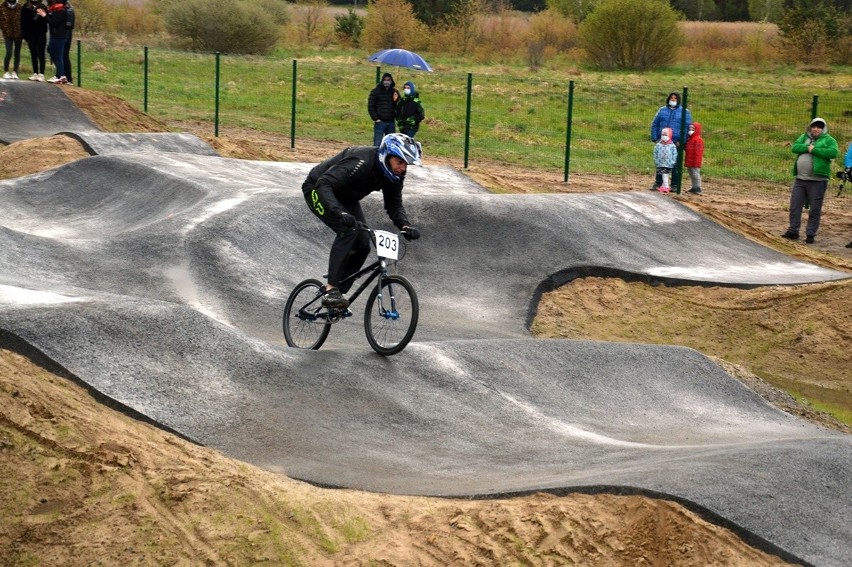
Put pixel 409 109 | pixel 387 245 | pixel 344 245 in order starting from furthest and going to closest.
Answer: pixel 409 109
pixel 344 245
pixel 387 245

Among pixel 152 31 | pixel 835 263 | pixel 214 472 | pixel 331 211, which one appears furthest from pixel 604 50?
pixel 214 472

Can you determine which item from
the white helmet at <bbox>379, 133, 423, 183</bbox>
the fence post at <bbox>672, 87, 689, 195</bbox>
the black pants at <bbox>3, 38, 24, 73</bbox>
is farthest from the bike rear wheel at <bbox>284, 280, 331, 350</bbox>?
the black pants at <bbox>3, 38, 24, 73</bbox>

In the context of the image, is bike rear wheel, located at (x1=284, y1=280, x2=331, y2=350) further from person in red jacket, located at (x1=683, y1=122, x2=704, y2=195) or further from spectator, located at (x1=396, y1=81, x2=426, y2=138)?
person in red jacket, located at (x1=683, y1=122, x2=704, y2=195)

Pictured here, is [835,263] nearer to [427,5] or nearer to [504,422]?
[504,422]

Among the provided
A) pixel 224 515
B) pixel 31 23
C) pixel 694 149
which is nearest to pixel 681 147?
pixel 694 149

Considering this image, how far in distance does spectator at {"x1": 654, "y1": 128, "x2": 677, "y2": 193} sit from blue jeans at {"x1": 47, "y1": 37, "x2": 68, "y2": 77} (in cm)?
1406

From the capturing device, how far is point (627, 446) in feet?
26.5

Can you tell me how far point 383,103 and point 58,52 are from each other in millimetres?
8916

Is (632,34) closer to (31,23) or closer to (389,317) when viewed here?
(31,23)

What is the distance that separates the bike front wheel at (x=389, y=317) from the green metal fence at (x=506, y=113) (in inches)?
536

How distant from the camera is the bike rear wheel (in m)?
9.30

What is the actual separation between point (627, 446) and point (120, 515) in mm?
3995

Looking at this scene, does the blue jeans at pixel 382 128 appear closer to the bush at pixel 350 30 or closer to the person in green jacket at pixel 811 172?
the person in green jacket at pixel 811 172

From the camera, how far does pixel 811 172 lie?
17.7 meters
